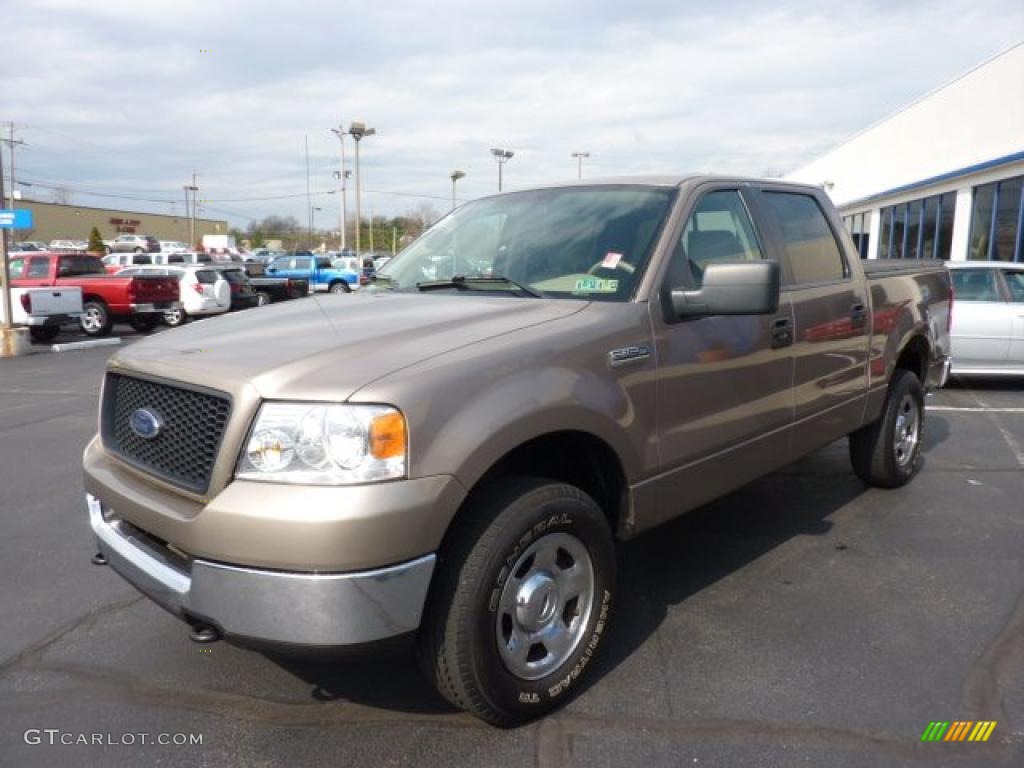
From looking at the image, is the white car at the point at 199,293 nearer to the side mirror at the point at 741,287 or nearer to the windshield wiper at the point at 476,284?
the windshield wiper at the point at 476,284

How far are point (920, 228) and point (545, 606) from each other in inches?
1009

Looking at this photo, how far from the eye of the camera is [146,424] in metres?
2.72

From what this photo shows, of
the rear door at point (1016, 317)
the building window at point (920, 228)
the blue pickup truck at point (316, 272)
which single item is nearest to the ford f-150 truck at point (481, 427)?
the rear door at point (1016, 317)

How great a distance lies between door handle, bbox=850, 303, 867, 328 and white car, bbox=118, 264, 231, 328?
1761 cm

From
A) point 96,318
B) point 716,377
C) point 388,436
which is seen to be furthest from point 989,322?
point 96,318

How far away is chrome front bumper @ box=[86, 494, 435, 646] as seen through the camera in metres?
2.24

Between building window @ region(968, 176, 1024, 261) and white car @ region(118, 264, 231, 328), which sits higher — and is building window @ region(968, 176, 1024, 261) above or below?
above

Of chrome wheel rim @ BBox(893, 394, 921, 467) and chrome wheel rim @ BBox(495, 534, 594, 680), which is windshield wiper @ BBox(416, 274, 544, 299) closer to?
chrome wheel rim @ BBox(495, 534, 594, 680)

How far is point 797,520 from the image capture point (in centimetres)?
493

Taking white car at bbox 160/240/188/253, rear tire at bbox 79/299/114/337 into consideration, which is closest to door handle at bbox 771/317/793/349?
rear tire at bbox 79/299/114/337

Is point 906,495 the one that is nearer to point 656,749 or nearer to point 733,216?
point 733,216

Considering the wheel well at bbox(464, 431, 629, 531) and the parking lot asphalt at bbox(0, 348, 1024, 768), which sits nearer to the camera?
the parking lot asphalt at bbox(0, 348, 1024, 768)

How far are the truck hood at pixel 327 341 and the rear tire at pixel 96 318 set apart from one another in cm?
1606

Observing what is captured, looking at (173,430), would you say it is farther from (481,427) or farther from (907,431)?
(907,431)
